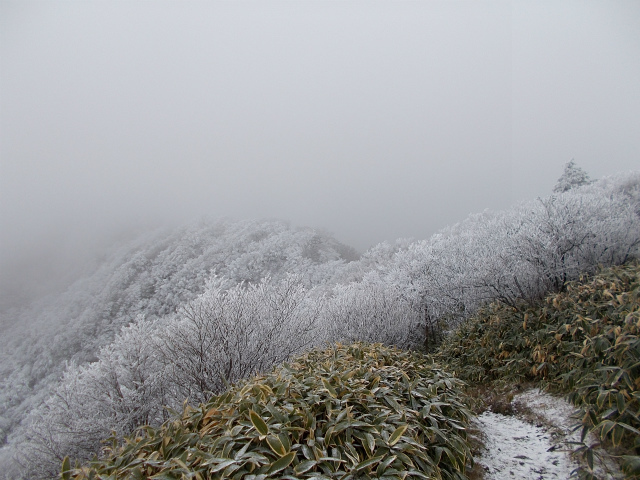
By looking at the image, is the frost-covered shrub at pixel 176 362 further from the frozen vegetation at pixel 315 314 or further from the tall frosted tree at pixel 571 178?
the tall frosted tree at pixel 571 178

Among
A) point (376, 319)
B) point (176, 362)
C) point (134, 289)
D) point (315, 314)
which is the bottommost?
point (134, 289)

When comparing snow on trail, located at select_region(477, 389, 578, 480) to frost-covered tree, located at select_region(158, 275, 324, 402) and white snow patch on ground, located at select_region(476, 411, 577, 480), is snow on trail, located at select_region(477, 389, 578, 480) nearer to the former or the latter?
white snow patch on ground, located at select_region(476, 411, 577, 480)

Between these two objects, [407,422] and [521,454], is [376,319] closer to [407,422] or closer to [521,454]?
[521,454]

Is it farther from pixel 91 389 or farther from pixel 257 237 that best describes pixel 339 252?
pixel 91 389

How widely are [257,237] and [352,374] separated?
221 ft

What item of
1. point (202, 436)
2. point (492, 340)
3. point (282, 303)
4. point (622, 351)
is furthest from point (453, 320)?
point (202, 436)

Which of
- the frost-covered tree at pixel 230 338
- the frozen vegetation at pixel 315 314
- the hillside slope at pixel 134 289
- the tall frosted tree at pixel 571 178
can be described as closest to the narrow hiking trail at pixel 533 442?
the frozen vegetation at pixel 315 314

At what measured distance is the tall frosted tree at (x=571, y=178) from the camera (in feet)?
81.6

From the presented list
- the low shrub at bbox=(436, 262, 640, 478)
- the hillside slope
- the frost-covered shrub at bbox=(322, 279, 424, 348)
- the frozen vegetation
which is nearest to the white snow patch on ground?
the low shrub at bbox=(436, 262, 640, 478)

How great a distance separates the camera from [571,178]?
2531cm

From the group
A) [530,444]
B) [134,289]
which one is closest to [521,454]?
[530,444]

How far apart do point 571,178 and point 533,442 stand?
28.5 metres

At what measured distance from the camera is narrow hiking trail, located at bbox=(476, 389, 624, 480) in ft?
11.3

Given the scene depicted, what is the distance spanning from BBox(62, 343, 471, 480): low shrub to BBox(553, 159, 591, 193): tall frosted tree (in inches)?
1109
